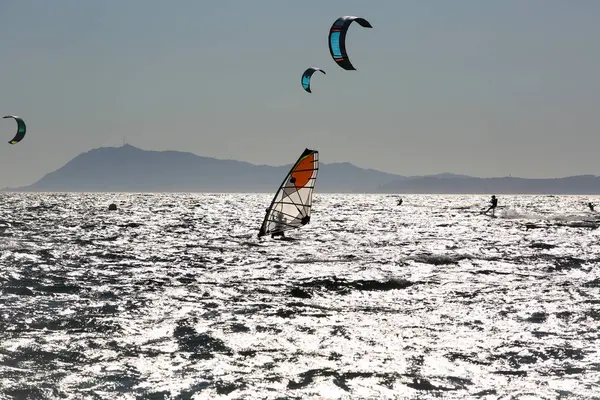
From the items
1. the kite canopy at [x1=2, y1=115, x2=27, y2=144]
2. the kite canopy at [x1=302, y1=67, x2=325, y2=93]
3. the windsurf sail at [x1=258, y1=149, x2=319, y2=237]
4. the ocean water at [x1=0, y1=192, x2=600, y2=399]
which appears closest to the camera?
the ocean water at [x1=0, y1=192, x2=600, y2=399]

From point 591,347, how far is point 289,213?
13.7 meters

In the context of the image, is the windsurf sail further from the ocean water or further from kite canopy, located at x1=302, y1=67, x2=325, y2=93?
kite canopy, located at x1=302, y1=67, x2=325, y2=93

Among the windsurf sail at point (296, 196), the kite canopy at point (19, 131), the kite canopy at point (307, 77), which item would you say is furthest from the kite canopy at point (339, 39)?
the kite canopy at point (19, 131)

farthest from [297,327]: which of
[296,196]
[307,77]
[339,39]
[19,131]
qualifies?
[19,131]

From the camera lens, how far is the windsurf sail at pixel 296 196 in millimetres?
21703

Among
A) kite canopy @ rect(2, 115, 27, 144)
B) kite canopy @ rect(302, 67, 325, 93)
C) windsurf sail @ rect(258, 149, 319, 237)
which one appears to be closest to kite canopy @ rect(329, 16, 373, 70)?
windsurf sail @ rect(258, 149, 319, 237)

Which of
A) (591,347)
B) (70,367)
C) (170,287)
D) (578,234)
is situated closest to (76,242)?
(170,287)

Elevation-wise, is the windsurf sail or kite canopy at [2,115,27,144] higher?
kite canopy at [2,115,27,144]

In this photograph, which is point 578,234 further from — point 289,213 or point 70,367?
point 70,367

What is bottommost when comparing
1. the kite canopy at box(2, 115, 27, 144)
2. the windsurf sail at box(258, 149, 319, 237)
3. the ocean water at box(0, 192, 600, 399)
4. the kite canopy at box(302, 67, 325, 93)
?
the ocean water at box(0, 192, 600, 399)

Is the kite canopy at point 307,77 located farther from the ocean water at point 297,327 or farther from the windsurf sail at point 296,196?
the ocean water at point 297,327

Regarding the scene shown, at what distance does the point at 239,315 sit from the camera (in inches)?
497

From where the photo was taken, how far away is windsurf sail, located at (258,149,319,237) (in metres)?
21.7

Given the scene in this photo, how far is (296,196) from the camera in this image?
22.3m
